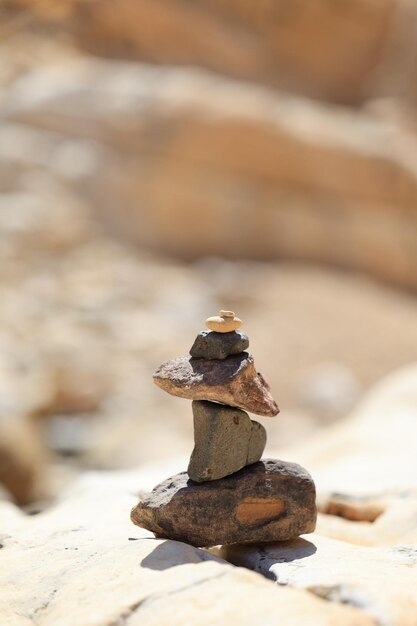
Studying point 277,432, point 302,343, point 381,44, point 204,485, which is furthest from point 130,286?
point 204,485

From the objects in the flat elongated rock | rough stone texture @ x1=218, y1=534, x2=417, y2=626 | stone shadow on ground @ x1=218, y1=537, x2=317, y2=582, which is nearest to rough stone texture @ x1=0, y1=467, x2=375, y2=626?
rough stone texture @ x1=218, y1=534, x2=417, y2=626

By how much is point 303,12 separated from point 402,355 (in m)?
11.0

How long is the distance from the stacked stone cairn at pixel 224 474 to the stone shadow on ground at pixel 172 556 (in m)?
0.23

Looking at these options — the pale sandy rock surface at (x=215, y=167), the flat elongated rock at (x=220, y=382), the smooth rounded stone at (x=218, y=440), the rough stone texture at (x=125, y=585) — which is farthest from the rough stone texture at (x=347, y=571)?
the pale sandy rock surface at (x=215, y=167)

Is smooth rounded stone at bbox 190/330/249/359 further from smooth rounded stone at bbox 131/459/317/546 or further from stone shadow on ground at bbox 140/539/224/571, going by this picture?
stone shadow on ground at bbox 140/539/224/571

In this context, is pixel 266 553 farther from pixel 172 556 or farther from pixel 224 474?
pixel 172 556

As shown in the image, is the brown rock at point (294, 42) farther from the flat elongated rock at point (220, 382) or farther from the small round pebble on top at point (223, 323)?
the flat elongated rock at point (220, 382)

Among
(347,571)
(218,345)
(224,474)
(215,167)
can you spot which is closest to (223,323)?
(218,345)

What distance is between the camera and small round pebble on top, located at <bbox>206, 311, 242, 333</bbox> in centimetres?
453

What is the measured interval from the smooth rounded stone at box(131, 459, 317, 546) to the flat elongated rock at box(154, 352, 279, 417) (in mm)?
409

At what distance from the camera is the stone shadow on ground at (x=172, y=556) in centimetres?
400

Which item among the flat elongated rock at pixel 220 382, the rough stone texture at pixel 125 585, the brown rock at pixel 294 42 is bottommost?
the rough stone texture at pixel 125 585

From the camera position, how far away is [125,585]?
3.83 meters

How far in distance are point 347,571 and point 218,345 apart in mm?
1378
